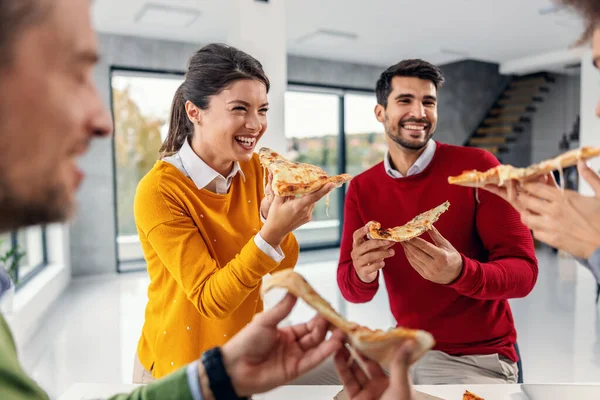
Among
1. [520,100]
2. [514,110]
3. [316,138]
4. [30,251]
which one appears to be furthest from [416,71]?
[520,100]

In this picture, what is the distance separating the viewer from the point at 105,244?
619 centimetres

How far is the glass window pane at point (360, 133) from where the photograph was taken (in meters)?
8.32

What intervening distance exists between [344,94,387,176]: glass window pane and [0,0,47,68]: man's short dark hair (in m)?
7.85

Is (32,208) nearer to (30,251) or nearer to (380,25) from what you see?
(30,251)

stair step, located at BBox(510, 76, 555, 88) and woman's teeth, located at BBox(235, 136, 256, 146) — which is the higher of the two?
stair step, located at BBox(510, 76, 555, 88)

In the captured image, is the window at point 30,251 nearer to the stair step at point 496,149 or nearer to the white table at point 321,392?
the white table at point 321,392

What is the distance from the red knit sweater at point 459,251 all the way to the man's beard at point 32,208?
1320mm

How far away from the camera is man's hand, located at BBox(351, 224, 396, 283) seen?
155cm

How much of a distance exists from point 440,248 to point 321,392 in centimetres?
60

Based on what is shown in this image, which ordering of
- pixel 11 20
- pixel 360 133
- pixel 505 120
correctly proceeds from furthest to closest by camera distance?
pixel 505 120 < pixel 360 133 < pixel 11 20

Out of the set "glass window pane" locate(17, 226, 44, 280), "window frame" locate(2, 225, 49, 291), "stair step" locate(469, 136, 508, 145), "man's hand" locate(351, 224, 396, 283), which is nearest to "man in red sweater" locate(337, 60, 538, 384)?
"man's hand" locate(351, 224, 396, 283)

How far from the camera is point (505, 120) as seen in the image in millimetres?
9383

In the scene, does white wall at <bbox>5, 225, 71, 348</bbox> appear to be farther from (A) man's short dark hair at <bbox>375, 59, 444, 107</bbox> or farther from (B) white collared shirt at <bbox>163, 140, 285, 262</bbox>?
(A) man's short dark hair at <bbox>375, 59, 444, 107</bbox>

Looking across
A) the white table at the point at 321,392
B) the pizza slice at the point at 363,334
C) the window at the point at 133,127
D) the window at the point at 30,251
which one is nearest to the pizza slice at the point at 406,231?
the white table at the point at 321,392
